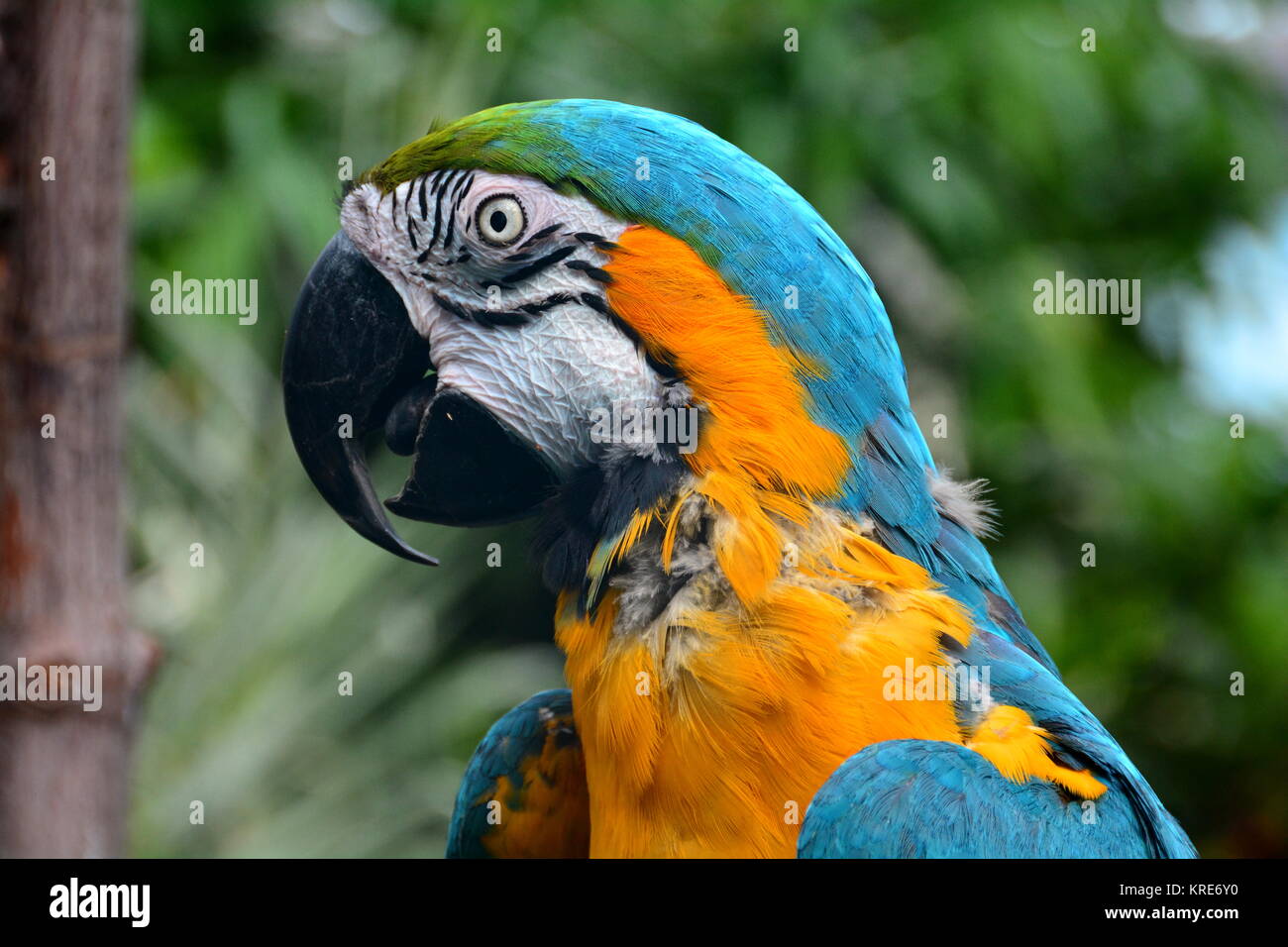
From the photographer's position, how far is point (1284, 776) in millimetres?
3596

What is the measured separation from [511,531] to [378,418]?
4.99ft

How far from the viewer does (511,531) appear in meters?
2.81

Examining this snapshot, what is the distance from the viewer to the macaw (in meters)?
1.11

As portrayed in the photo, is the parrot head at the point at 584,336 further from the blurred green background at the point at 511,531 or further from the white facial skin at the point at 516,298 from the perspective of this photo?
the blurred green background at the point at 511,531

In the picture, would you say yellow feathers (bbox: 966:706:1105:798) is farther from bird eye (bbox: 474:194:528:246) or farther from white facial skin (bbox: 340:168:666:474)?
bird eye (bbox: 474:194:528:246)

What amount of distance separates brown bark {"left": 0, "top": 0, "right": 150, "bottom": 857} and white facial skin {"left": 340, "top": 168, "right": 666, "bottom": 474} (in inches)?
17.3

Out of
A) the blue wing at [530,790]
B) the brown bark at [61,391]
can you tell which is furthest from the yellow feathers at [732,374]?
the brown bark at [61,391]

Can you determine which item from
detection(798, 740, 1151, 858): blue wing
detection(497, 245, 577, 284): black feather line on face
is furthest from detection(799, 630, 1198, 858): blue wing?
detection(497, 245, 577, 284): black feather line on face

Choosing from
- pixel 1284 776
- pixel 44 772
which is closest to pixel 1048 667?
pixel 44 772

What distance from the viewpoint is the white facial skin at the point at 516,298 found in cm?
120

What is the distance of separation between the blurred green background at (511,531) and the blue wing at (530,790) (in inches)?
62.8
